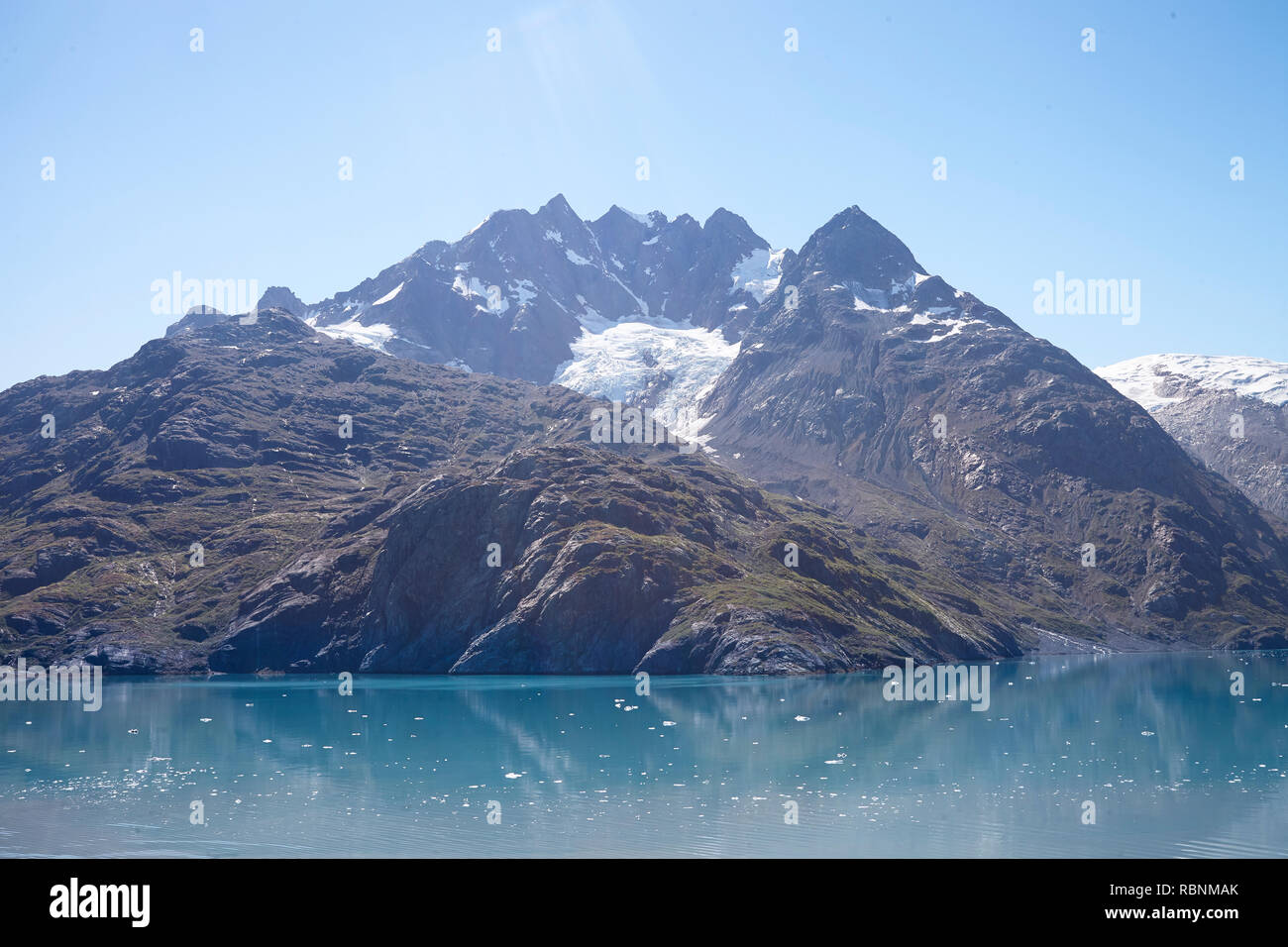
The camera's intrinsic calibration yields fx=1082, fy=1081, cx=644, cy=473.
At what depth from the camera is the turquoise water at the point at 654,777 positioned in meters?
57.4

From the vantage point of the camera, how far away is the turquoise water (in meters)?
57.4

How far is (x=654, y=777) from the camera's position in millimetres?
78562

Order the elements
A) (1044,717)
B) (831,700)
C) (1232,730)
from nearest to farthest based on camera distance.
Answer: (1232,730)
(1044,717)
(831,700)

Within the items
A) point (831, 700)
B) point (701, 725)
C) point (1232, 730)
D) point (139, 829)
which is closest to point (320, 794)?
point (139, 829)
